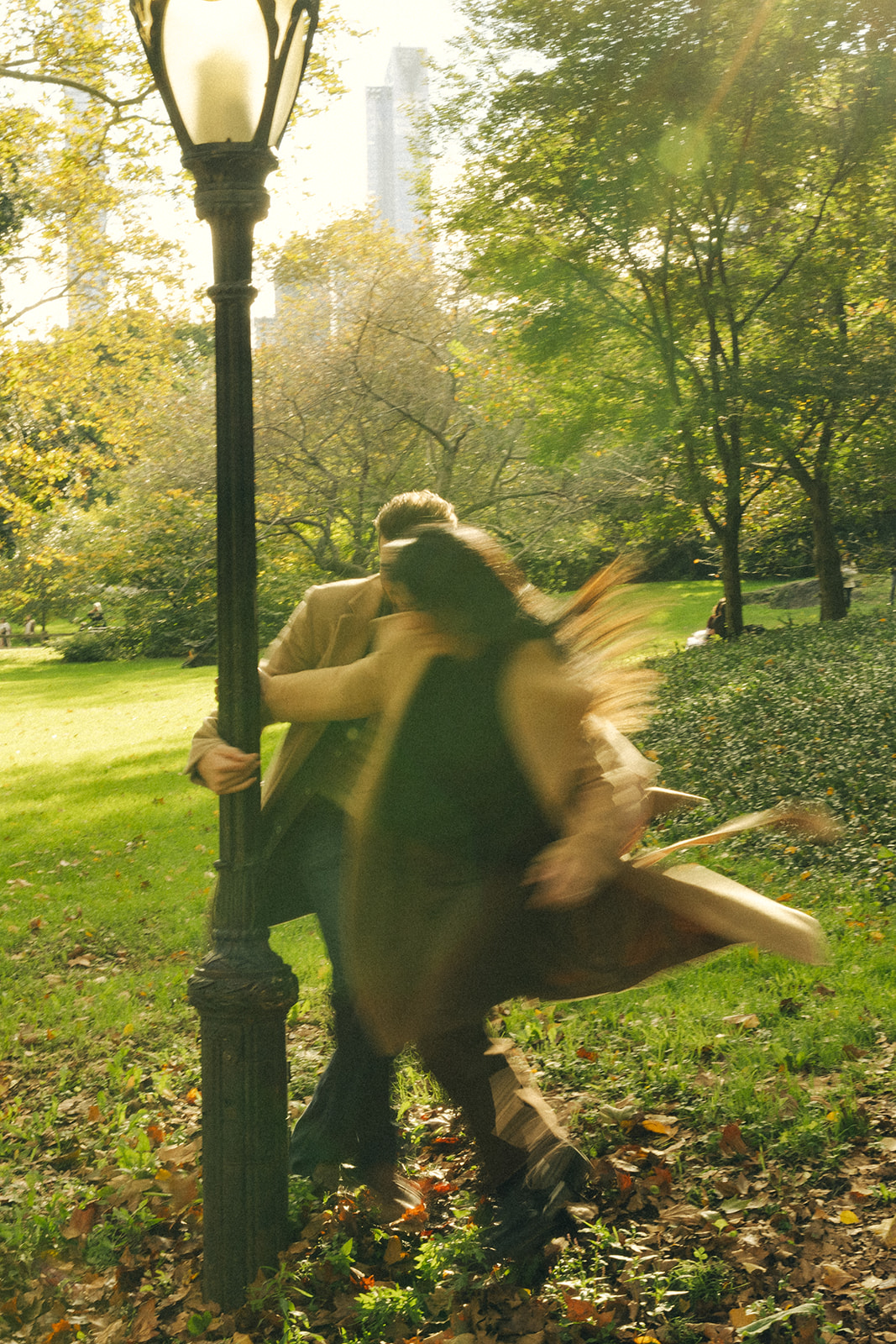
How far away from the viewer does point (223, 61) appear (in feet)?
8.45

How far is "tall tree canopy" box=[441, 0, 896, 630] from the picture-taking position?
13227 mm

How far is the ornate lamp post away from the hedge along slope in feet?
13.7

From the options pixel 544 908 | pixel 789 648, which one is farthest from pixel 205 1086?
pixel 789 648

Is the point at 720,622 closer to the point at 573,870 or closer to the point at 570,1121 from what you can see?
the point at 570,1121

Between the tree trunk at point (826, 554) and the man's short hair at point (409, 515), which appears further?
the tree trunk at point (826, 554)

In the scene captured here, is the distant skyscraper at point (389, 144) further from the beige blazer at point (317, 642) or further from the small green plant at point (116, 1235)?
the small green plant at point (116, 1235)

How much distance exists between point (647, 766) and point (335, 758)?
0.84m

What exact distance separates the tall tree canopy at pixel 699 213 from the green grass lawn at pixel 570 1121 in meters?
9.01

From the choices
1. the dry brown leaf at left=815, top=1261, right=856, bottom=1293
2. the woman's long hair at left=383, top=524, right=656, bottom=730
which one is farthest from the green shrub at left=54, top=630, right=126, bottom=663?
the dry brown leaf at left=815, top=1261, right=856, bottom=1293

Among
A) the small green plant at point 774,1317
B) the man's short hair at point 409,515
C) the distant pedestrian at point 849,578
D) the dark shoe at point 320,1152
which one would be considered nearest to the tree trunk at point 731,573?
the distant pedestrian at point 849,578

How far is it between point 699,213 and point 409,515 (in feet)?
45.3

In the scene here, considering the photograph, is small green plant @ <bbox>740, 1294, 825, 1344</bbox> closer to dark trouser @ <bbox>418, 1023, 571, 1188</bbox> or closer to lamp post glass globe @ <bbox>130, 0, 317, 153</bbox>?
dark trouser @ <bbox>418, 1023, 571, 1188</bbox>

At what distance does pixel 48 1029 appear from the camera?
15.9 feet

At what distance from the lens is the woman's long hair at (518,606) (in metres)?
2.37
